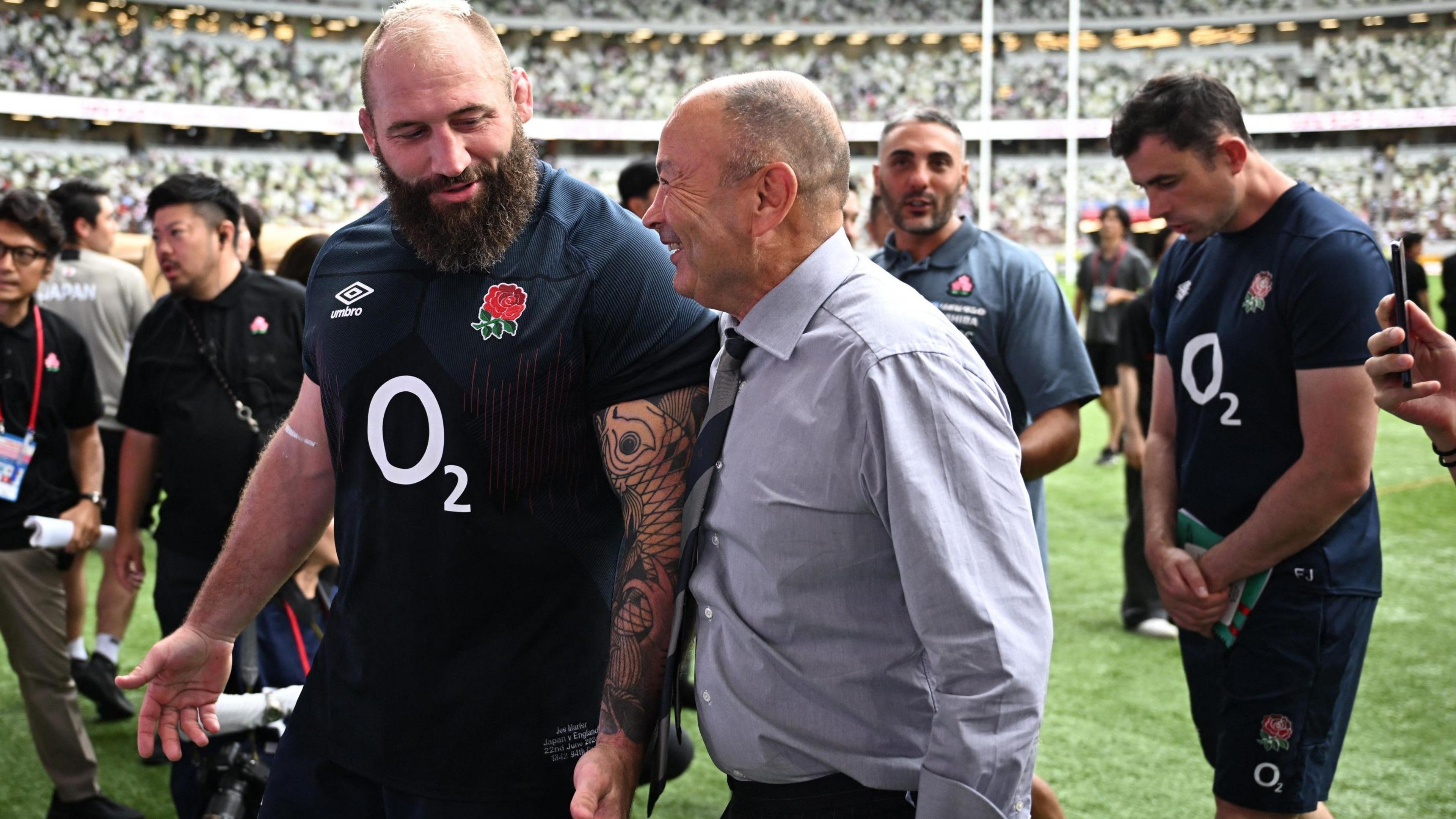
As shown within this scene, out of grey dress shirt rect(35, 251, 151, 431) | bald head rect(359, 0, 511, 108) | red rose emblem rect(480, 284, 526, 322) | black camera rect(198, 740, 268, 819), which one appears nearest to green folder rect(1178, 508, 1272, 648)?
red rose emblem rect(480, 284, 526, 322)

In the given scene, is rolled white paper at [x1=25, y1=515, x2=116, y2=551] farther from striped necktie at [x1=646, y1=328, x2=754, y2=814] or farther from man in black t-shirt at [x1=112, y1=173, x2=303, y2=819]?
striped necktie at [x1=646, y1=328, x2=754, y2=814]

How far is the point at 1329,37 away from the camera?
36.1 meters

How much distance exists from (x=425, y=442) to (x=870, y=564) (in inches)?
32.0

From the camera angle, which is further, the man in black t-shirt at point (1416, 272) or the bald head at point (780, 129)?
the man in black t-shirt at point (1416, 272)

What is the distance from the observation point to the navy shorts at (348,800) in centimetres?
203

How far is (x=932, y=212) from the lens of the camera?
3727mm

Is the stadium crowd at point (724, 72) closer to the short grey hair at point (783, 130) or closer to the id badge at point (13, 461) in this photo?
the id badge at point (13, 461)

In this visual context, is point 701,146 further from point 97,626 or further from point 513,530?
point 97,626

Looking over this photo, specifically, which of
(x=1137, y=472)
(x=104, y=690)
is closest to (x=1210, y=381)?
(x=1137, y=472)

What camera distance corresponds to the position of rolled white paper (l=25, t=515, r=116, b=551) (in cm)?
405

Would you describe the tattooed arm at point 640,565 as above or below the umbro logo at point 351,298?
below

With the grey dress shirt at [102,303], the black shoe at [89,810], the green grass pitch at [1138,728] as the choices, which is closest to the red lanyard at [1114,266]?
the green grass pitch at [1138,728]

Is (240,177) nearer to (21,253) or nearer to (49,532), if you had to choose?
(21,253)

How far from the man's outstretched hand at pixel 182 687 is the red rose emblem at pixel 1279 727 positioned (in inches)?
84.4
